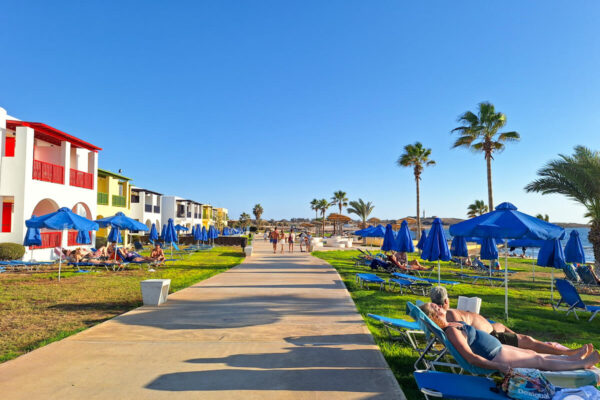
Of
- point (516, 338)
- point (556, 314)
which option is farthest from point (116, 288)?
point (556, 314)

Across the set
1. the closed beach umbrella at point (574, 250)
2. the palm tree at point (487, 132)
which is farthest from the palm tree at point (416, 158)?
the closed beach umbrella at point (574, 250)

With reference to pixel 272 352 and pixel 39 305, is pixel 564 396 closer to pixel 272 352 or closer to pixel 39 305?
pixel 272 352

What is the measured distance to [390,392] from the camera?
11.4 ft

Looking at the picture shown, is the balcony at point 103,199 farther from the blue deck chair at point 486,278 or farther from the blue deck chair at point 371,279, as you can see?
the blue deck chair at point 486,278

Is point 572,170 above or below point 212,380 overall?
above

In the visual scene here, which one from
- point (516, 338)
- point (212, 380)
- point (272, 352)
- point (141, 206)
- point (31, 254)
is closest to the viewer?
point (212, 380)

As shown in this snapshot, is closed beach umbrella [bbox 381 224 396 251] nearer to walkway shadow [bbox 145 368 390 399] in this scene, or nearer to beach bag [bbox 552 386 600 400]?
walkway shadow [bbox 145 368 390 399]

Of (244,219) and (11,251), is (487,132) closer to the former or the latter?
(11,251)

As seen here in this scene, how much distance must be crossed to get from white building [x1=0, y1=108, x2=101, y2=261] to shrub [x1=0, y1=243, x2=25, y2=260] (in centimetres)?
66

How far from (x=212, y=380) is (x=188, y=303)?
4.28 m

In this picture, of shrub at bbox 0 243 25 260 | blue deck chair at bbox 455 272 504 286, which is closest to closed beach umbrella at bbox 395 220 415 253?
blue deck chair at bbox 455 272 504 286

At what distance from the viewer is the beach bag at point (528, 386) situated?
9.98 feet

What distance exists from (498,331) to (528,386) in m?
1.48

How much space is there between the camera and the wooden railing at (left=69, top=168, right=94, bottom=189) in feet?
63.5
